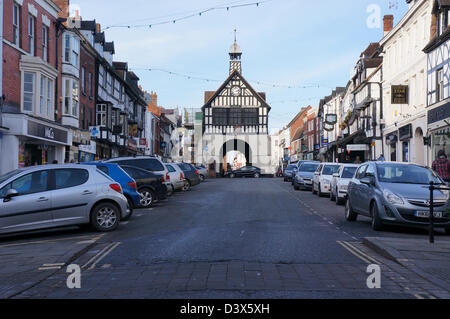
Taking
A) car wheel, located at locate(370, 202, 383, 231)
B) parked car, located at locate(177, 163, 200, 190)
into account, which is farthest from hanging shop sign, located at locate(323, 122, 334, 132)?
car wheel, located at locate(370, 202, 383, 231)

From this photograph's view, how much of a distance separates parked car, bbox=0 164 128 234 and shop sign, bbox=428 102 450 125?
1820cm

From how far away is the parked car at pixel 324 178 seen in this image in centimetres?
2286

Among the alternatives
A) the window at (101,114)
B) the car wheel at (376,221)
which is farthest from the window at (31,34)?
the car wheel at (376,221)

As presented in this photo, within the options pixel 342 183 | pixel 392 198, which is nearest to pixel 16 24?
pixel 342 183

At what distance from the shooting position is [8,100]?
73.7ft

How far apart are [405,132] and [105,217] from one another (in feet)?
80.1

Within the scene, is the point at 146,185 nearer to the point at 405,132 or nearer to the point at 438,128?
the point at 438,128

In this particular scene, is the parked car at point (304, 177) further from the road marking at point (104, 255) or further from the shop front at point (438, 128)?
the road marking at point (104, 255)

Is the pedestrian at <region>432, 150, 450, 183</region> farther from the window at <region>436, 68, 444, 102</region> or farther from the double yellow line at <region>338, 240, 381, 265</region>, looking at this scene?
the double yellow line at <region>338, 240, 381, 265</region>

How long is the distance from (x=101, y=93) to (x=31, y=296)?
35.3m

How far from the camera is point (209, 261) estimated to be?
24.7 ft

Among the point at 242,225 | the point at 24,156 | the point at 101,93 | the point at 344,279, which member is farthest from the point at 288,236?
the point at 101,93

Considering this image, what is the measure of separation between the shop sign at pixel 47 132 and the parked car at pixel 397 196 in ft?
53.2

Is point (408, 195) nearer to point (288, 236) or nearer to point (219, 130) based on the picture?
point (288, 236)
